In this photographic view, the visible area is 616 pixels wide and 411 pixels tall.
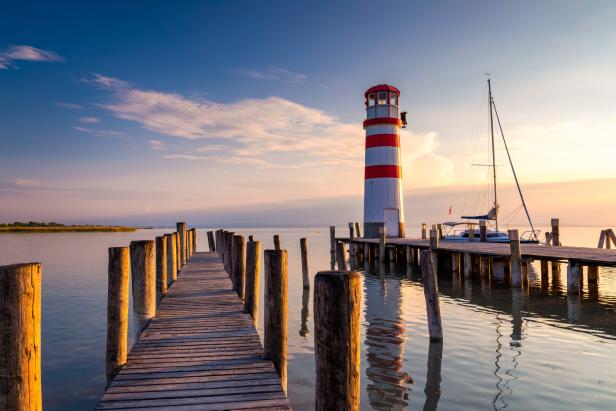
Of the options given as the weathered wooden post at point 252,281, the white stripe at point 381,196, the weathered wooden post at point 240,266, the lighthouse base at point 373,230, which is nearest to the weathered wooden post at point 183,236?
the weathered wooden post at point 240,266

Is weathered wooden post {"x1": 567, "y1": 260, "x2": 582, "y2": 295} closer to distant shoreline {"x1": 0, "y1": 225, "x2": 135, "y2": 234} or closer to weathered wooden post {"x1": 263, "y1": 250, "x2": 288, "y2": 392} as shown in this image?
weathered wooden post {"x1": 263, "y1": 250, "x2": 288, "y2": 392}

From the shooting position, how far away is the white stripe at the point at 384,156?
93.5 ft

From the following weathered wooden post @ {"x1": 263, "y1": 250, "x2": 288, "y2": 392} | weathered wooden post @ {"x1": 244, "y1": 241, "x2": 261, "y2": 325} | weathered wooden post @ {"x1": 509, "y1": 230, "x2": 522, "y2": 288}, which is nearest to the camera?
weathered wooden post @ {"x1": 263, "y1": 250, "x2": 288, "y2": 392}

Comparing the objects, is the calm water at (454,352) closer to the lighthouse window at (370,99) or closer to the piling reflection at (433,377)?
the piling reflection at (433,377)

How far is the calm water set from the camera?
721cm

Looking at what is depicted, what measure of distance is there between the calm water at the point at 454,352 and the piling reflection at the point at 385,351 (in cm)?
3

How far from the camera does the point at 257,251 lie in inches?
343

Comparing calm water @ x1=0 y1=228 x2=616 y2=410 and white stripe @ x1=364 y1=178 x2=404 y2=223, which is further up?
white stripe @ x1=364 y1=178 x2=404 y2=223

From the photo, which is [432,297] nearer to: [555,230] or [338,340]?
[338,340]

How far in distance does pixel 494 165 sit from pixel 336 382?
107 feet

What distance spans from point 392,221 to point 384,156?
461 centimetres

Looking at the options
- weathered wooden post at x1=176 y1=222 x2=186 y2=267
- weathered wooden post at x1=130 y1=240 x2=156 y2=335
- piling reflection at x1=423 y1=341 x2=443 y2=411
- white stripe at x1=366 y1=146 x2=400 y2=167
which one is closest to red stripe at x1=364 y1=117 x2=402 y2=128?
white stripe at x1=366 y1=146 x2=400 y2=167

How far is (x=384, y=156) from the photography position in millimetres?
28500

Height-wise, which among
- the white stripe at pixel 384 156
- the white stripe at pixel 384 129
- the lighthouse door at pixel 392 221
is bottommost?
the lighthouse door at pixel 392 221
